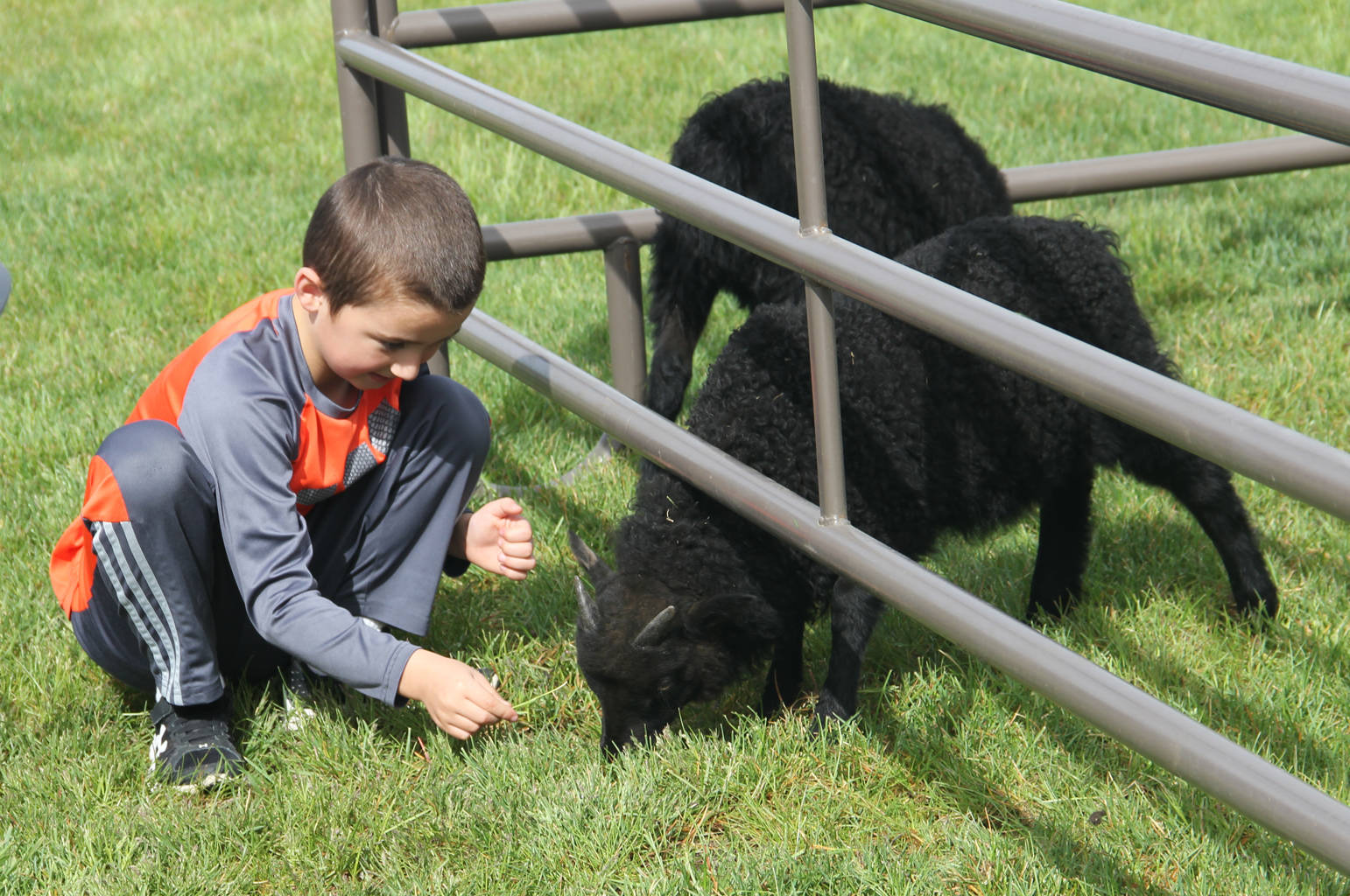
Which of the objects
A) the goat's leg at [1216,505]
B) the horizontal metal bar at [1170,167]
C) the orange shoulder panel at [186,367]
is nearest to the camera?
the orange shoulder panel at [186,367]

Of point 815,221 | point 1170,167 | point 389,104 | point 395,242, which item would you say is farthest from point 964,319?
point 1170,167

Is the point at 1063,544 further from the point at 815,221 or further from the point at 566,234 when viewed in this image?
the point at 566,234

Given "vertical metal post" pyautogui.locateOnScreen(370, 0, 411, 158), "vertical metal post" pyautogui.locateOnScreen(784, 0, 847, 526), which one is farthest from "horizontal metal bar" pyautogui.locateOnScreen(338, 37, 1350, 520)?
"vertical metal post" pyautogui.locateOnScreen(370, 0, 411, 158)

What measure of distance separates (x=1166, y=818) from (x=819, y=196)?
125 cm

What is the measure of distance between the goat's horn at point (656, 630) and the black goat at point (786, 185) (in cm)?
129

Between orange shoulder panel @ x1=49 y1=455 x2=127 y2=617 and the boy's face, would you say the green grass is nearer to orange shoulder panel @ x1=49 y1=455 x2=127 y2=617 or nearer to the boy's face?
orange shoulder panel @ x1=49 y1=455 x2=127 y2=617

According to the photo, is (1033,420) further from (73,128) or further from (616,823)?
(73,128)

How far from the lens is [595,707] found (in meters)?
2.75

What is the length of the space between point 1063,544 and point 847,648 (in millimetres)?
761

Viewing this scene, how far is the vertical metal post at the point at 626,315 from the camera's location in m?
3.77

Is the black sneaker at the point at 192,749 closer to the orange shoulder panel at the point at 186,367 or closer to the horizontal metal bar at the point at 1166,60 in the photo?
the orange shoulder panel at the point at 186,367

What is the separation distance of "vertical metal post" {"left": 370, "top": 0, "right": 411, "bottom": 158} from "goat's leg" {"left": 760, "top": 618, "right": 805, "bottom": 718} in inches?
61.2

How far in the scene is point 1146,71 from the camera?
141 centimetres

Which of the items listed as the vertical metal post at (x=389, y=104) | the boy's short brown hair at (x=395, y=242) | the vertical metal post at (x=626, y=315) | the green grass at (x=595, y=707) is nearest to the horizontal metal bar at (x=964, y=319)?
the boy's short brown hair at (x=395, y=242)
